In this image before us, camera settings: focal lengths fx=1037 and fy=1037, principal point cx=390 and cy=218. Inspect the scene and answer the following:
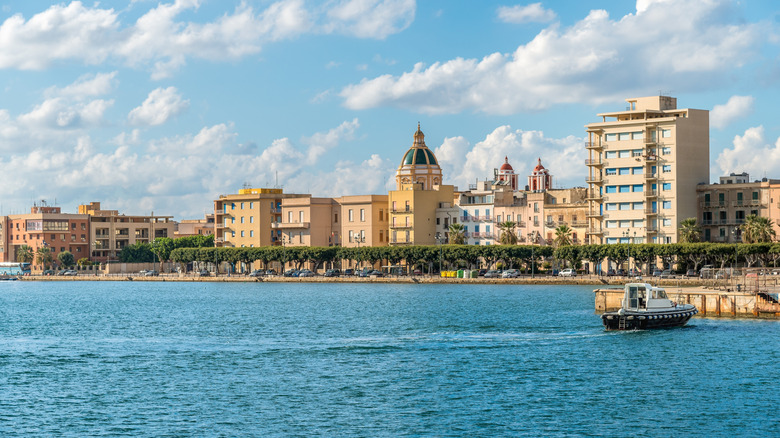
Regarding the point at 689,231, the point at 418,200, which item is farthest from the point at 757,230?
the point at 418,200

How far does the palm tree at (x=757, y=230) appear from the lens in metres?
104

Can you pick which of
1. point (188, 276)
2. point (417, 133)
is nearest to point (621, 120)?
point (417, 133)

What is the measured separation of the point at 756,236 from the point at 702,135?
1447 cm

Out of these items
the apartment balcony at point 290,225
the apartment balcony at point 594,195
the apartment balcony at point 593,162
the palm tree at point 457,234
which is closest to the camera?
the apartment balcony at point 593,162

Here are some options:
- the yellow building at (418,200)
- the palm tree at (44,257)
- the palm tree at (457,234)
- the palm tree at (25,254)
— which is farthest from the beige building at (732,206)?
the palm tree at (25,254)

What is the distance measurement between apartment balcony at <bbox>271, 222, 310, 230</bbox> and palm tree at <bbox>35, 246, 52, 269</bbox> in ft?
154

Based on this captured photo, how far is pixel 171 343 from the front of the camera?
56.5m

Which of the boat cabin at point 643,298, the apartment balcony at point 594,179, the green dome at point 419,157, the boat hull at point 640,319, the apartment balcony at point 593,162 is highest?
the green dome at point 419,157

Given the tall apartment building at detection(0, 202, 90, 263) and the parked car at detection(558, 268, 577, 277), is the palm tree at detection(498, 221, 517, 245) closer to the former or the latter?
the parked car at detection(558, 268, 577, 277)

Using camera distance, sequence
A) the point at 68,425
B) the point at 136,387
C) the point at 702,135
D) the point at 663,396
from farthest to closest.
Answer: the point at 702,135 < the point at 136,387 < the point at 663,396 < the point at 68,425

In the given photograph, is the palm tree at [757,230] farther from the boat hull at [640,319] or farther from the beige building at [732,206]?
the boat hull at [640,319]

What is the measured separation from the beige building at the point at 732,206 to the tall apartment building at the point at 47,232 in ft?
359

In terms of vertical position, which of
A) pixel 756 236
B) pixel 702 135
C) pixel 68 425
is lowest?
pixel 68 425

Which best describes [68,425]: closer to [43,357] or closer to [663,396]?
[43,357]
